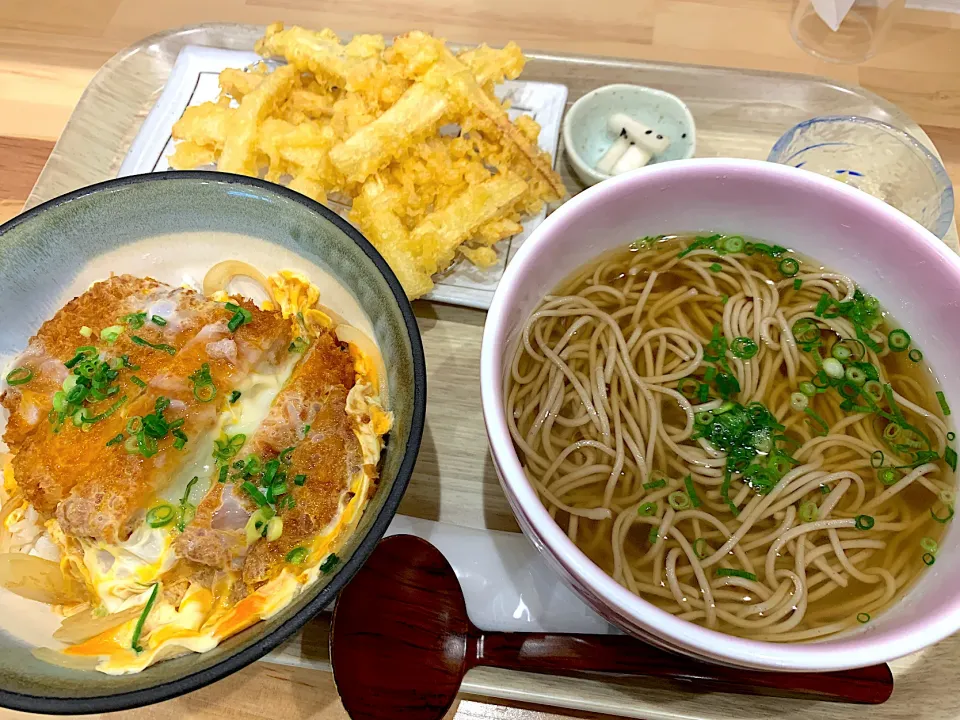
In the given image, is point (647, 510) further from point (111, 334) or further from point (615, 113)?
point (615, 113)

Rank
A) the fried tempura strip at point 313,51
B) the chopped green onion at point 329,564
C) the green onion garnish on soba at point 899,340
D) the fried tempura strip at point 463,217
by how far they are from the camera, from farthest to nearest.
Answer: the fried tempura strip at point 313,51 < the fried tempura strip at point 463,217 < the green onion garnish on soba at point 899,340 < the chopped green onion at point 329,564

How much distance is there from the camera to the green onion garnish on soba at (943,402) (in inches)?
35.0

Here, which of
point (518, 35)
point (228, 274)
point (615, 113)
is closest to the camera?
point (228, 274)

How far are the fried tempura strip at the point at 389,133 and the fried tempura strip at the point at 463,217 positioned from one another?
163 millimetres

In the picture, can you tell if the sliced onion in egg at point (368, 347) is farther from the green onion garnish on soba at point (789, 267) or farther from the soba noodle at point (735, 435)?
the green onion garnish on soba at point (789, 267)

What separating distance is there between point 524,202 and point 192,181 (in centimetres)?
67

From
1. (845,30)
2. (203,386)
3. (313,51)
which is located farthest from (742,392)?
(845,30)

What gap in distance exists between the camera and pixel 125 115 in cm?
157

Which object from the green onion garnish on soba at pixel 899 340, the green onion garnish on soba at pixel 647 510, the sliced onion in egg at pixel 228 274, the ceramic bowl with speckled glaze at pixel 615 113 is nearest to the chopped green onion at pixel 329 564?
the green onion garnish on soba at pixel 647 510

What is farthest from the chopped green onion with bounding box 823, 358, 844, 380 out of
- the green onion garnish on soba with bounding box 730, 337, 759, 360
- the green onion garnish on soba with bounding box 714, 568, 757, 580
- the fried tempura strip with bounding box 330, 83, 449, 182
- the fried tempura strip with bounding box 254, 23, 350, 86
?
the fried tempura strip with bounding box 254, 23, 350, 86

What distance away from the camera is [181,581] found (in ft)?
2.91

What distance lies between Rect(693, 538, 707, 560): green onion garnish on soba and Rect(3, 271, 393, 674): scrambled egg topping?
45 cm

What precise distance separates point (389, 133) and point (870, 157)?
3.56 feet

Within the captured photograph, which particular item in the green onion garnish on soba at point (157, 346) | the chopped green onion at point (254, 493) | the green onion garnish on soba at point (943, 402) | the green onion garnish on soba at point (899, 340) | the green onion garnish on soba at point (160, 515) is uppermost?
the green onion garnish on soba at point (899, 340)
